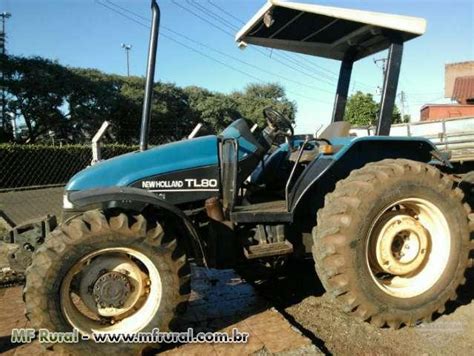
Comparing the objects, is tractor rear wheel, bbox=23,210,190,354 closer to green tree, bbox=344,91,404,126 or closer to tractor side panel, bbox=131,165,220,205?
tractor side panel, bbox=131,165,220,205

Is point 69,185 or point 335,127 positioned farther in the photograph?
point 335,127

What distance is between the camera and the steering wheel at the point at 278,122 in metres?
4.09

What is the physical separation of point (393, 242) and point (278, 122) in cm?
145

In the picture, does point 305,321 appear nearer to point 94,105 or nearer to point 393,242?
point 393,242

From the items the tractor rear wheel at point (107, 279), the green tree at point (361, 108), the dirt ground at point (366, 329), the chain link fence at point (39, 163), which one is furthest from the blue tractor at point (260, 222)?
the green tree at point (361, 108)

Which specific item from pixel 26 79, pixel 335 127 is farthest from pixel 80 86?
pixel 335 127

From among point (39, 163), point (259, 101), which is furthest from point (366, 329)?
point (259, 101)

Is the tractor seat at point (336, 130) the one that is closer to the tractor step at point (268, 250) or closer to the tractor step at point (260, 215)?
the tractor step at point (260, 215)

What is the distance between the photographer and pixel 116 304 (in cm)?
309

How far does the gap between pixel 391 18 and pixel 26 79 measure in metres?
23.5

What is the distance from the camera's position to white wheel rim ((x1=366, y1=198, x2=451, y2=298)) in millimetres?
3625

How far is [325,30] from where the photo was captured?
446cm

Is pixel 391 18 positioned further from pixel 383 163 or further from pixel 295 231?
pixel 295 231

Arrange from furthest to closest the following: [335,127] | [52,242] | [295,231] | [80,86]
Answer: [80,86]
[335,127]
[295,231]
[52,242]
